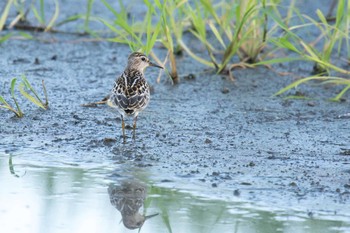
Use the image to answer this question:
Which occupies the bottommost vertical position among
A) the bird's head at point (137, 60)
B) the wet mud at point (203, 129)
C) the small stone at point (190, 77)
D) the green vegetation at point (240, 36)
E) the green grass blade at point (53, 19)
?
the wet mud at point (203, 129)

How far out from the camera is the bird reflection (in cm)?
591

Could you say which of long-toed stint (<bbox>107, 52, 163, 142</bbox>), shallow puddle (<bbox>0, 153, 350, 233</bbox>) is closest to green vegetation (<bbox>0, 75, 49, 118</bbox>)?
long-toed stint (<bbox>107, 52, 163, 142</bbox>)

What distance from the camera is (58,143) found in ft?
25.6

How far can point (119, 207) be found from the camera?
20.4ft

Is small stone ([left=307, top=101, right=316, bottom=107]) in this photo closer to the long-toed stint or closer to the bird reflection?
the long-toed stint

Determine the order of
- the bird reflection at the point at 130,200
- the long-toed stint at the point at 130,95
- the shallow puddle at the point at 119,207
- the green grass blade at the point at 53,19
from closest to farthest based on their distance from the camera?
the shallow puddle at the point at 119,207 < the bird reflection at the point at 130,200 < the long-toed stint at the point at 130,95 < the green grass blade at the point at 53,19

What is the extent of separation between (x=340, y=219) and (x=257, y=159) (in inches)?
60.6

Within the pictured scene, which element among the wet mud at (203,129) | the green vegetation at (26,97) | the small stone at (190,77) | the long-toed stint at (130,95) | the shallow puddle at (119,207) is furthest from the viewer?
the small stone at (190,77)

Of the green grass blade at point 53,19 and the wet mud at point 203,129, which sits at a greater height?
the green grass blade at point 53,19

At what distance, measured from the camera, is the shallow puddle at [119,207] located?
5777 millimetres

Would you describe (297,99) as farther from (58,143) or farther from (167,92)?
(58,143)

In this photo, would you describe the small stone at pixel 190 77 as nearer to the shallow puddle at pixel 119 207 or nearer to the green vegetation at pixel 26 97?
the green vegetation at pixel 26 97

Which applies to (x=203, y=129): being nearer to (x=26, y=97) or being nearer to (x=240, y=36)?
(x=26, y=97)

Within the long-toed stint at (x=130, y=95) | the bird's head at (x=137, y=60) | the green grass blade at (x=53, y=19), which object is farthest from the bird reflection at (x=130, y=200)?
the green grass blade at (x=53, y=19)
